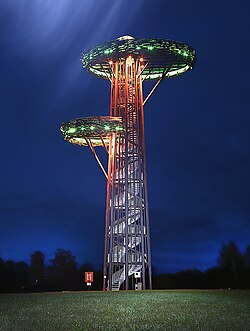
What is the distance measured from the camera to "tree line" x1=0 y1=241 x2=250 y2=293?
56.0m

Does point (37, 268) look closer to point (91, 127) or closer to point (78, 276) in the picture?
point (78, 276)

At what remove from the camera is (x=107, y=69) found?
4844 centimetres

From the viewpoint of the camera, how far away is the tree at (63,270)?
67.3m

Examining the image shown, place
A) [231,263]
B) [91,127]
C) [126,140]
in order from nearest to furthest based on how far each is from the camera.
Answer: [91,127] → [126,140] → [231,263]

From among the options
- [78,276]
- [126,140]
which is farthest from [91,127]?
[78,276]

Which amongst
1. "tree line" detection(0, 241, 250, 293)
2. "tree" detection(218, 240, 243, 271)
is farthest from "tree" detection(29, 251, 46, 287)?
"tree" detection(218, 240, 243, 271)

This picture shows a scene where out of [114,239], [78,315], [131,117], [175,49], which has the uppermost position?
[175,49]

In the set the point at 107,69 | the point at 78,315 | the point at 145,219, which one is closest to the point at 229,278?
the point at 145,219

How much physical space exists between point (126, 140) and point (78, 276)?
3112 cm

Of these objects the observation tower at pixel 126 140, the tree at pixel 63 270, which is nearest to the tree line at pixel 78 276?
the tree at pixel 63 270

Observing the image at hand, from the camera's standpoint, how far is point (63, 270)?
7150 cm

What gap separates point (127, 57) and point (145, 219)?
50.6 ft

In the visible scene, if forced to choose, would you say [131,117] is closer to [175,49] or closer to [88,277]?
[175,49]

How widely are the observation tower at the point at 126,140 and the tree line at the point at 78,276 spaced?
15159 mm
